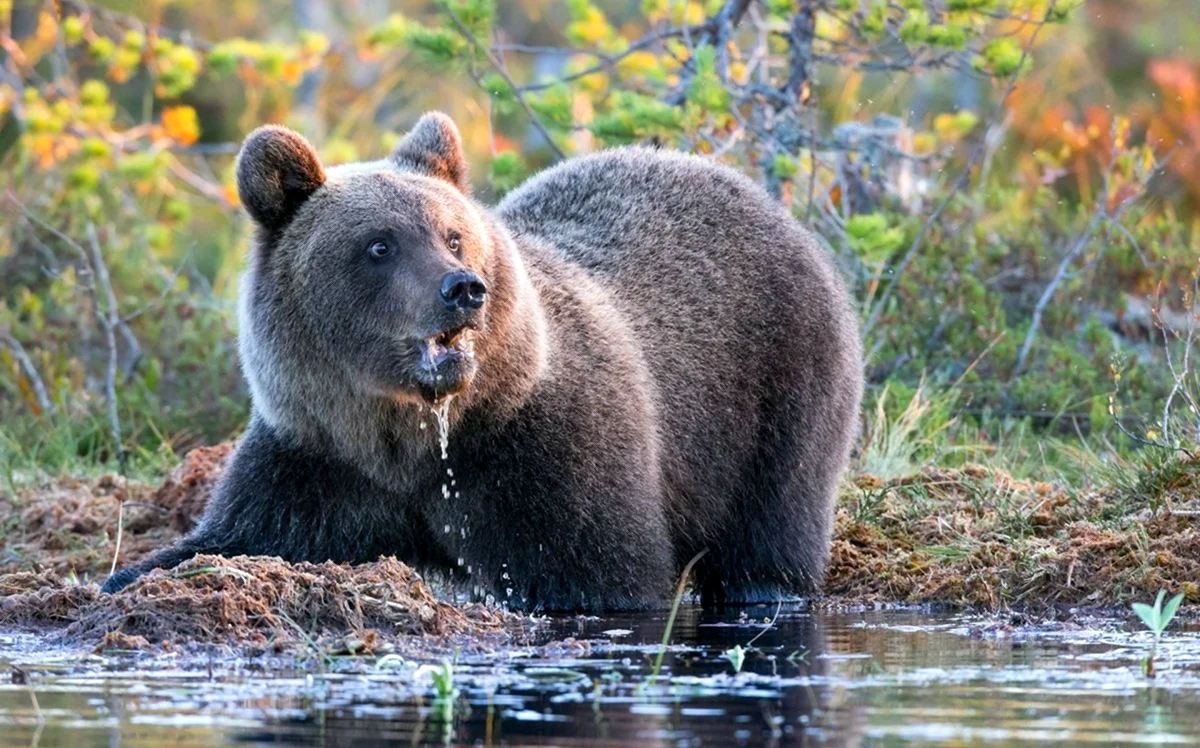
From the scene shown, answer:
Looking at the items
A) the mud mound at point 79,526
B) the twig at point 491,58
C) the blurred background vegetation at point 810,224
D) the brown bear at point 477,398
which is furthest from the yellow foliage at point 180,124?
the brown bear at point 477,398

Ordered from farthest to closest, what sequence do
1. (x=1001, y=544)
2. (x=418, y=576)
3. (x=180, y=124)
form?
1. (x=180, y=124)
2. (x=1001, y=544)
3. (x=418, y=576)

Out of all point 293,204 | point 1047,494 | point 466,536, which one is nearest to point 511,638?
point 466,536

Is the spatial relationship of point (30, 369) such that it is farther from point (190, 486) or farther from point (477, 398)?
point (477, 398)

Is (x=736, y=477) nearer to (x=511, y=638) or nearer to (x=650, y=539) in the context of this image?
(x=650, y=539)

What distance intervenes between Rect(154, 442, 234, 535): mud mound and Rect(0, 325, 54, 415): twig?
1.96m

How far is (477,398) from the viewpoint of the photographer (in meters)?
7.82

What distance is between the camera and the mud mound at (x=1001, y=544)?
8.17m

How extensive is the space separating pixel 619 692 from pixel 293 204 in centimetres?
293

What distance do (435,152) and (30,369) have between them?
467 centimetres

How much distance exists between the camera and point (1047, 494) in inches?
373

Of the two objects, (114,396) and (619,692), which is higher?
(114,396)

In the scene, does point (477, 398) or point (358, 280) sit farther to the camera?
point (477, 398)

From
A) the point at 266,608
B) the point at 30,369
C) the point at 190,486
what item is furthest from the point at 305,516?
the point at 30,369

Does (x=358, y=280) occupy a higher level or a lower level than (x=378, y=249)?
lower
